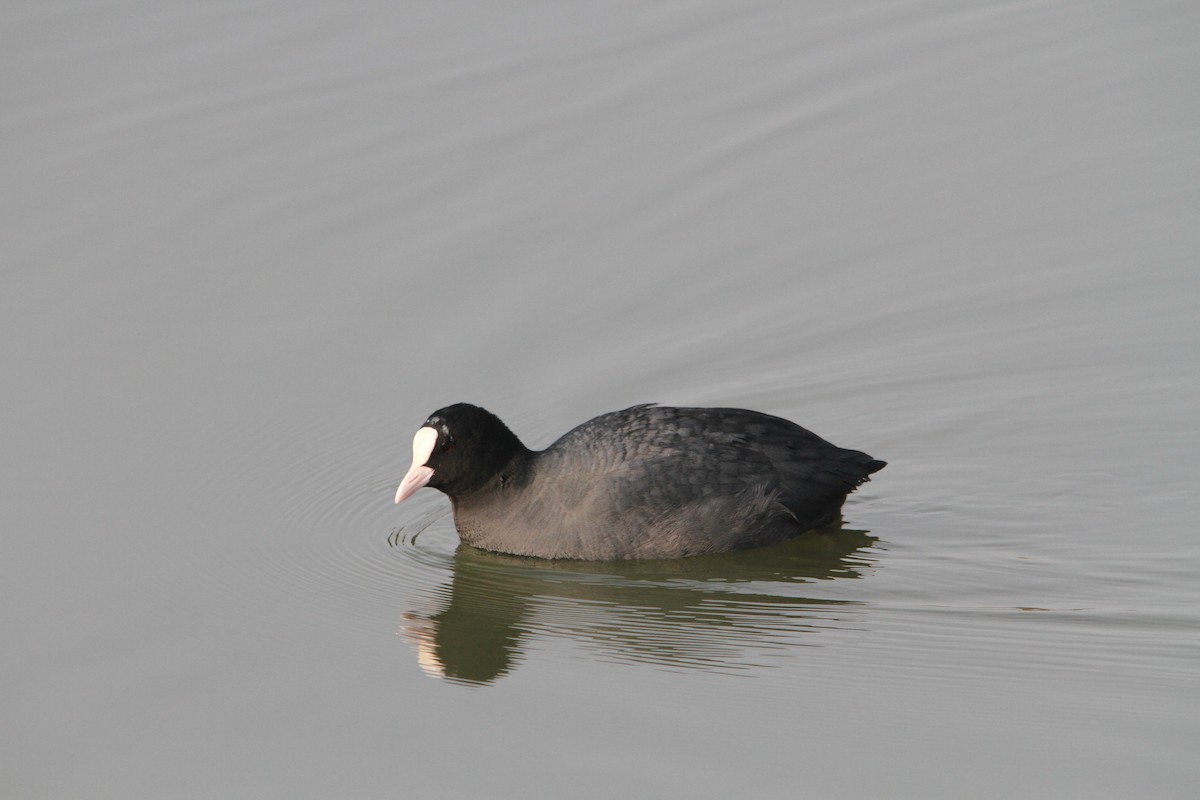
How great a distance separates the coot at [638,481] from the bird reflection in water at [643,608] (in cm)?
10

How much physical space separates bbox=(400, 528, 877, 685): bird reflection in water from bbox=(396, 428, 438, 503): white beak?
0.40 m

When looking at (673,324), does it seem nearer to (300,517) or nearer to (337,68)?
(300,517)

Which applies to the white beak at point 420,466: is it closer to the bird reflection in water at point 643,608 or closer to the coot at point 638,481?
the coot at point 638,481

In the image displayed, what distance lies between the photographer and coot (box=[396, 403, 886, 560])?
7.34m

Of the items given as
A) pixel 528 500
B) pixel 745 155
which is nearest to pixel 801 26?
pixel 745 155

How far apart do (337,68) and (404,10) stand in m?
1.05

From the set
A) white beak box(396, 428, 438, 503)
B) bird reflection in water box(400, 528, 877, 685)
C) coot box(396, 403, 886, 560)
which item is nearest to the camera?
bird reflection in water box(400, 528, 877, 685)

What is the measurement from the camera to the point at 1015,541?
732 centimetres

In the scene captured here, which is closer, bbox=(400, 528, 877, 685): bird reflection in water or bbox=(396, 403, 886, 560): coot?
bbox=(400, 528, 877, 685): bird reflection in water

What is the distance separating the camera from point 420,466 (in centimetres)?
756

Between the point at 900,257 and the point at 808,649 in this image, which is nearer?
the point at 808,649

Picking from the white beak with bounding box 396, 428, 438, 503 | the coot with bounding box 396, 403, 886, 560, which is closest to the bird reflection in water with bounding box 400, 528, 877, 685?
the coot with bounding box 396, 403, 886, 560

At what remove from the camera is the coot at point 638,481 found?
7336 mm

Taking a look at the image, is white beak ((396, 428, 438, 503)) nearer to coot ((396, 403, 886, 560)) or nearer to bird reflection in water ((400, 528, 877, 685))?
coot ((396, 403, 886, 560))
